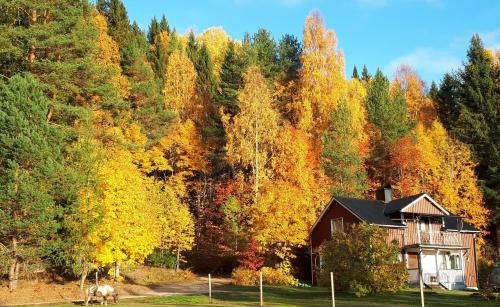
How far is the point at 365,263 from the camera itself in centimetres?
2686

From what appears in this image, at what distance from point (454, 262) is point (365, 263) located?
58.4 ft

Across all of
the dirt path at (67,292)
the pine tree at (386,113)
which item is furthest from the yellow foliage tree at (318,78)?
the dirt path at (67,292)

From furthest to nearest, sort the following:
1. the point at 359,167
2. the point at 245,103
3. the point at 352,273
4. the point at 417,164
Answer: the point at 417,164 < the point at 359,167 < the point at 245,103 < the point at 352,273

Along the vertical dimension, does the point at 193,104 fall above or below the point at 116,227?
above

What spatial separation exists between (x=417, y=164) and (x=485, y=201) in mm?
7090

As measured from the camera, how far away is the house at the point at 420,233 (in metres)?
38.5

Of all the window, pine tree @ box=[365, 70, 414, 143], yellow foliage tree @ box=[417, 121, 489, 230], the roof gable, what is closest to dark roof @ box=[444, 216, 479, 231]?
the roof gable

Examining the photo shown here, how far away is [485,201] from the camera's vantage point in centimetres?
4809

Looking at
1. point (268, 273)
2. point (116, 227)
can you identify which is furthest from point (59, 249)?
point (268, 273)

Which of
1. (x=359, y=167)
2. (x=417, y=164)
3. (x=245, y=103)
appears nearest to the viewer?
(x=245, y=103)

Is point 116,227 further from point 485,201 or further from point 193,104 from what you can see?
point 485,201

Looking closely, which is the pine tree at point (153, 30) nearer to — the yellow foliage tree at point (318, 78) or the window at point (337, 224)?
the yellow foliage tree at point (318, 78)

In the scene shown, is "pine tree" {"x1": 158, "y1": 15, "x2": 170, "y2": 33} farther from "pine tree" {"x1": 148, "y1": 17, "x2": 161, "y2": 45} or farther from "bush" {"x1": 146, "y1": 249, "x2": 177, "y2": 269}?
"bush" {"x1": 146, "y1": 249, "x2": 177, "y2": 269}

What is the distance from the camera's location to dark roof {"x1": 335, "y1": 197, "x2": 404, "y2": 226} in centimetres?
3766
